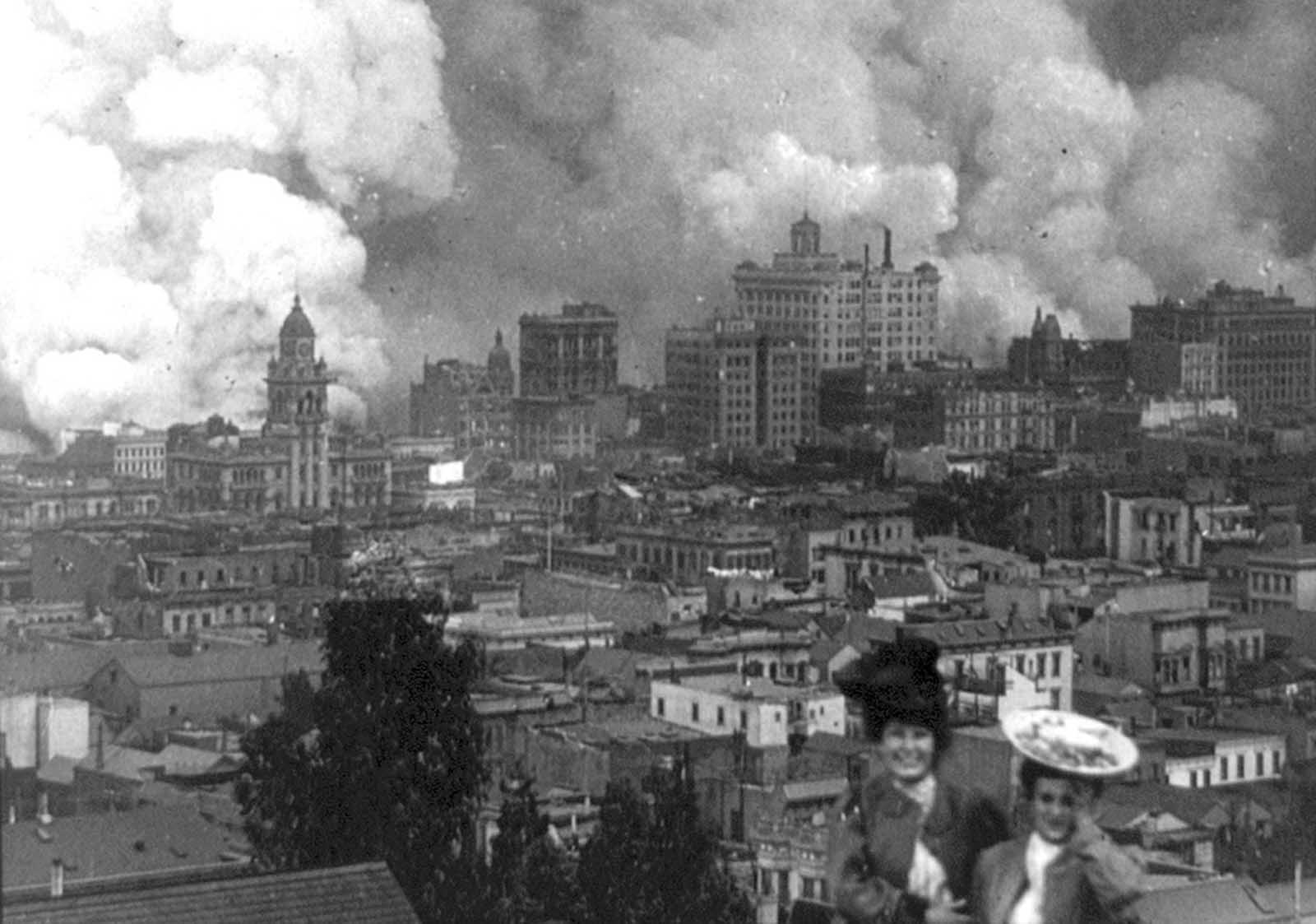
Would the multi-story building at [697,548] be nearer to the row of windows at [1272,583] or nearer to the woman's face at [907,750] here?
the row of windows at [1272,583]

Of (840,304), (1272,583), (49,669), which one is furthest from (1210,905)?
(840,304)

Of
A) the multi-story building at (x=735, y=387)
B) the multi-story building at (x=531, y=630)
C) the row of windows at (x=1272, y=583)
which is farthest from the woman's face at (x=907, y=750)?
the multi-story building at (x=735, y=387)

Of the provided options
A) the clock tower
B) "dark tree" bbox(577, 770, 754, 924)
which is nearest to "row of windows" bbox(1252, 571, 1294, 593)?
the clock tower

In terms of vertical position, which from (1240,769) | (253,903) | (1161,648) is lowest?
(1240,769)

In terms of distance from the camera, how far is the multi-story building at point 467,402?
24.5 metres

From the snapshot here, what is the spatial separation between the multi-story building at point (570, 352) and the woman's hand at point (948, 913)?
22433 millimetres

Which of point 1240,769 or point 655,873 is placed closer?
point 655,873

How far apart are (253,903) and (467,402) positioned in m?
19.6

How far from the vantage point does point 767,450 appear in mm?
27109

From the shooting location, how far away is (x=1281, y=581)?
19.4m

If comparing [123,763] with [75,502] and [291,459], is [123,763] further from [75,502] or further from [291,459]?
[291,459]

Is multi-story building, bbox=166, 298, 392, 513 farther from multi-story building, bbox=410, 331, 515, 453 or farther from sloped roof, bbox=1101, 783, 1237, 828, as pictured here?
sloped roof, bbox=1101, 783, 1237, 828

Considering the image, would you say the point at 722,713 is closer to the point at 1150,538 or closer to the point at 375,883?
the point at 375,883

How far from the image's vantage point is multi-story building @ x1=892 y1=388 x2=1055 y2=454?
28.0 metres
